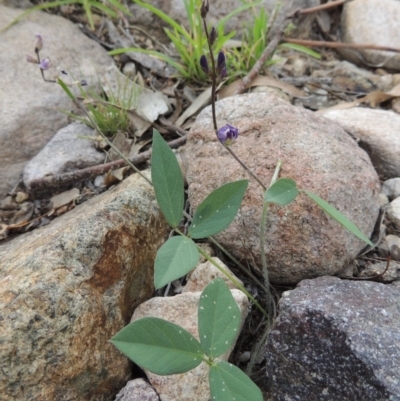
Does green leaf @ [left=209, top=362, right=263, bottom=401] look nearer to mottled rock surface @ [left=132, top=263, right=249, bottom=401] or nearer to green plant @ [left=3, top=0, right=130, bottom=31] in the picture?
mottled rock surface @ [left=132, top=263, right=249, bottom=401]

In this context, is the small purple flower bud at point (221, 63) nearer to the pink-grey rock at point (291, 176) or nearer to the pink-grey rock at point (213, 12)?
the pink-grey rock at point (291, 176)

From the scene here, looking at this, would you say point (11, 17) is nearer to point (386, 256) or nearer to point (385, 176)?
point (385, 176)

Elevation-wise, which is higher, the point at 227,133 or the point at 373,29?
the point at 227,133

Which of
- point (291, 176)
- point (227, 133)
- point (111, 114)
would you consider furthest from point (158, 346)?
point (111, 114)

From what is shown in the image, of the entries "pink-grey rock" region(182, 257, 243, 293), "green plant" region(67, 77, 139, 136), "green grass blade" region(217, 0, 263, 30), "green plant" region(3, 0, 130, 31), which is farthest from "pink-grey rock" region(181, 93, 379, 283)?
"green plant" region(3, 0, 130, 31)

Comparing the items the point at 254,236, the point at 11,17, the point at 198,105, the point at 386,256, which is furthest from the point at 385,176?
the point at 11,17

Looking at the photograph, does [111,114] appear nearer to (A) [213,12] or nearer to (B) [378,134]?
(A) [213,12]
